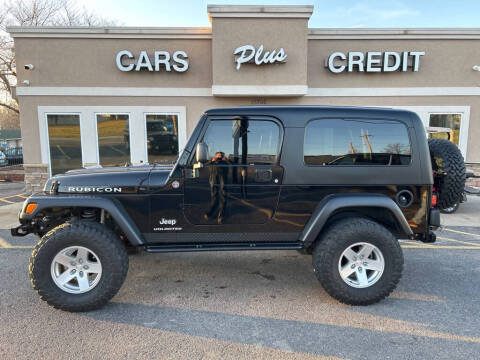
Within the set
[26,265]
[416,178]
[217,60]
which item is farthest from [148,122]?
[416,178]

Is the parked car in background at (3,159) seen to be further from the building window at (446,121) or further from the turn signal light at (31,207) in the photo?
the building window at (446,121)

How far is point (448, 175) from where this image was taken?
3.70 meters

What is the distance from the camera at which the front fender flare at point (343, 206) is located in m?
3.39

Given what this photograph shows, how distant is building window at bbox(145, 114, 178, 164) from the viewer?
9906 mm

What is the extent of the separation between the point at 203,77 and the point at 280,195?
743 centimetres

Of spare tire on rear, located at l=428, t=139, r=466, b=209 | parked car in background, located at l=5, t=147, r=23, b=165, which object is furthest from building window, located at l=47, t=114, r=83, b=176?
parked car in background, located at l=5, t=147, r=23, b=165

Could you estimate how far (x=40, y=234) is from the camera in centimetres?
376

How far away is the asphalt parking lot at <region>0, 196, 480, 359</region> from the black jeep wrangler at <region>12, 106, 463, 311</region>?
37cm

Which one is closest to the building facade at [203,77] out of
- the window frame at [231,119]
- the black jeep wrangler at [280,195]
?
the black jeep wrangler at [280,195]

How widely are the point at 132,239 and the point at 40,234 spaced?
51.8 inches

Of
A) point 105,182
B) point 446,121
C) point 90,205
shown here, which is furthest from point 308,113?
point 446,121

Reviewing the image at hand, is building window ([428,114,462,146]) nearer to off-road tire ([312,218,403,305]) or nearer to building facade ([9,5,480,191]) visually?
building facade ([9,5,480,191])

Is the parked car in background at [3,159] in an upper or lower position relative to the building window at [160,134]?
lower

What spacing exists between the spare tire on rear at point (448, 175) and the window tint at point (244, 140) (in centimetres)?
205
